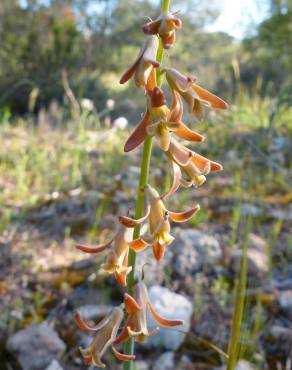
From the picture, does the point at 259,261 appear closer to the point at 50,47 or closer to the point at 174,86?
the point at 174,86

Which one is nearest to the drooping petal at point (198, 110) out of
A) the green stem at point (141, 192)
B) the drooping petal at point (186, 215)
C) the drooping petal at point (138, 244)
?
the green stem at point (141, 192)

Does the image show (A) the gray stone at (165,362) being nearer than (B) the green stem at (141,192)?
No

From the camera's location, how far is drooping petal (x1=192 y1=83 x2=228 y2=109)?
3.39ft

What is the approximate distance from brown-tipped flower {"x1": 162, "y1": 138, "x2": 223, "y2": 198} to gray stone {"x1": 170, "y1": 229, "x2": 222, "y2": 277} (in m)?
1.64

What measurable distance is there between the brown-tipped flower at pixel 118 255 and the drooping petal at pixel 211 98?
0.38m

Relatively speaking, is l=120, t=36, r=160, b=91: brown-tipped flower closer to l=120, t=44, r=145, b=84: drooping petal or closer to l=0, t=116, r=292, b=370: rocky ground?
l=120, t=44, r=145, b=84: drooping petal

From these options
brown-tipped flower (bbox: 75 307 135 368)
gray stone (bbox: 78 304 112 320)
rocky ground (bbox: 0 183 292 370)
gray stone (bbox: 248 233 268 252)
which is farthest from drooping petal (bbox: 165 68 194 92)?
gray stone (bbox: 248 233 268 252)

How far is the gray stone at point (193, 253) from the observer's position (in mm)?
2725

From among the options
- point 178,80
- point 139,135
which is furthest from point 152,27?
point 139,135

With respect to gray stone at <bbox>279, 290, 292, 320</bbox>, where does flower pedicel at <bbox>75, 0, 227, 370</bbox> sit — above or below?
above

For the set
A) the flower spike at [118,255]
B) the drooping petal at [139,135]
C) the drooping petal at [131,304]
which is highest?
the drooping petal at [139,135]

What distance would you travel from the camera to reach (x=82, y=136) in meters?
4.39

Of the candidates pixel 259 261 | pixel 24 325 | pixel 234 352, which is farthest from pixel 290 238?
pixel 234 352

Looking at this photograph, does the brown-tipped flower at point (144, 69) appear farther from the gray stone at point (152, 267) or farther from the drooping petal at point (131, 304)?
the gray stone at point (152, 267)
